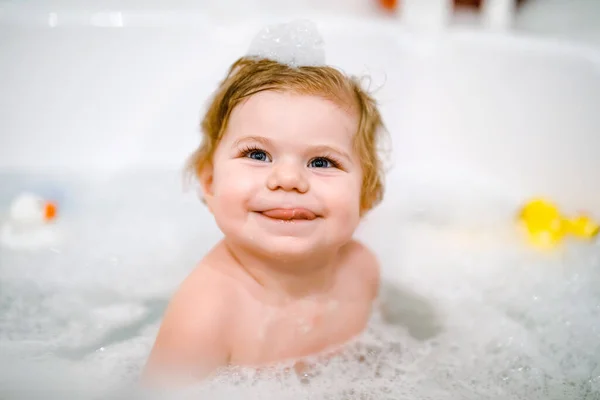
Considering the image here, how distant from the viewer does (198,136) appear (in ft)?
5.28

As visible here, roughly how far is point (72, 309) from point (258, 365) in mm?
439

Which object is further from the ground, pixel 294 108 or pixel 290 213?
pixel 294 108

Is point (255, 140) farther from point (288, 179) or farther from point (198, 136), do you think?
point (198, 136)

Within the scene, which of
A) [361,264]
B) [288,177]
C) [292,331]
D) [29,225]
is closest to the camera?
[288,177]

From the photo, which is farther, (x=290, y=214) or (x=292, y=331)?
(x=292, y=331)

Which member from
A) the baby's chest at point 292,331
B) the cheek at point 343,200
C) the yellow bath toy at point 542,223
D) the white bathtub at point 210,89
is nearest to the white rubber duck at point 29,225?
the white bathtub at point 210,89

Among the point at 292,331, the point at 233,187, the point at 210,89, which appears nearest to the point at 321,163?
the point at 233,187

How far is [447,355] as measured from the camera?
1079 mm

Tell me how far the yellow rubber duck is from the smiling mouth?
733 mm

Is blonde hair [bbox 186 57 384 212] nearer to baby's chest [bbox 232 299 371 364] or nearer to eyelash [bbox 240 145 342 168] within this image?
eyelash [bbox 240 145 342 168]

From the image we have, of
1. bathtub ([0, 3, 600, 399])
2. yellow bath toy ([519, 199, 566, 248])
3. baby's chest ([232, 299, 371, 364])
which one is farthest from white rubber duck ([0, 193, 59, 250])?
yellow bath toy ([519, 199, 566, 248])

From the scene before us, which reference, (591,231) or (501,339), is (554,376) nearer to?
(501,339)

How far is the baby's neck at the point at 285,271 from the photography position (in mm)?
928

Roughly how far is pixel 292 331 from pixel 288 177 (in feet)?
0.81
